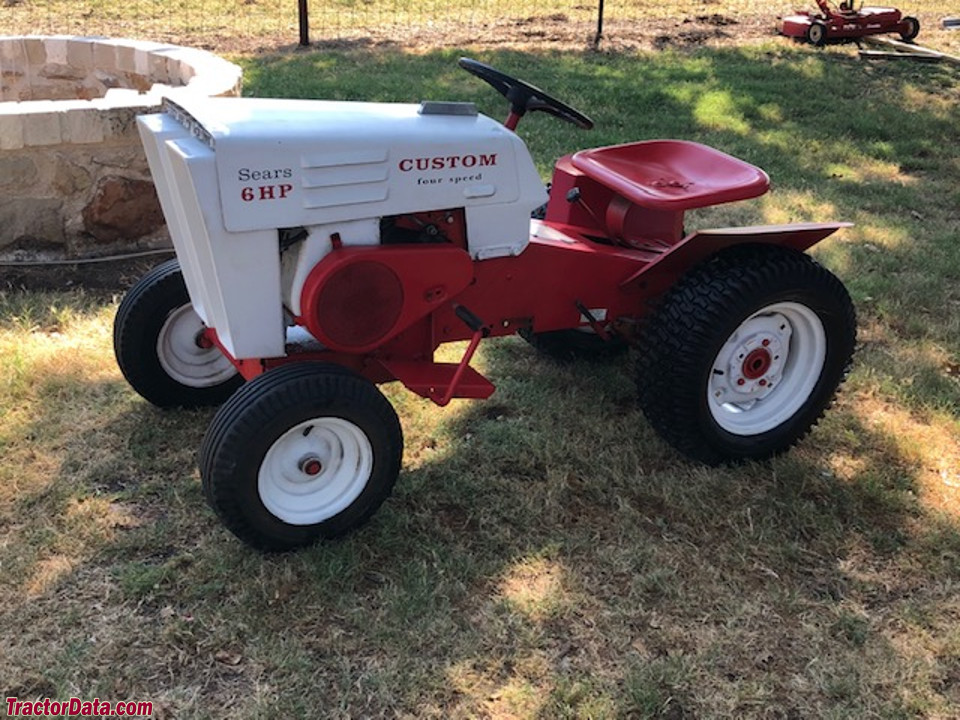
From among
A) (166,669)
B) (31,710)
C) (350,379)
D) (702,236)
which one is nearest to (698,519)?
(702,236)

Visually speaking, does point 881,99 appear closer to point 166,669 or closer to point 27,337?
point 27,337

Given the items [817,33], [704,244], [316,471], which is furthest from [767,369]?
[817,33]

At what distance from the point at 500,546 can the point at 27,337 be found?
2.35 metres

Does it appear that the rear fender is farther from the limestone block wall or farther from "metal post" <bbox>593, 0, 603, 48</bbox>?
"metal post" <bbox>593, 0, 603, 48</bbox>

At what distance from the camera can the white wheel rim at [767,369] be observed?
3.08 m

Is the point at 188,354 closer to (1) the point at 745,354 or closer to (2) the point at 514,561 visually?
(2) the point at 514,561

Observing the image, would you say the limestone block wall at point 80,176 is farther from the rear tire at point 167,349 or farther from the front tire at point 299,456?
the front tire at point 299,456

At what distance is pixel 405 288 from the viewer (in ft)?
8.85

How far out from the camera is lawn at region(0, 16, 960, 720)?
7.51 ft

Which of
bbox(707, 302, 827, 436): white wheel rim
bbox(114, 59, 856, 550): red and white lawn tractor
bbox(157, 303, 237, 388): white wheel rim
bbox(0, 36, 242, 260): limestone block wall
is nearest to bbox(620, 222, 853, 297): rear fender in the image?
bbox(114, 59, 856, 550): red and white lawn tractor

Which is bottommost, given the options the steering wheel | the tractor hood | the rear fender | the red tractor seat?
the rear fender

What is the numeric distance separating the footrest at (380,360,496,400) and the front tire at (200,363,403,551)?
200 mm

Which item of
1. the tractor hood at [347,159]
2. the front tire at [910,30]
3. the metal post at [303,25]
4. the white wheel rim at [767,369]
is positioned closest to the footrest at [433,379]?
the tractor hood at [347,159]

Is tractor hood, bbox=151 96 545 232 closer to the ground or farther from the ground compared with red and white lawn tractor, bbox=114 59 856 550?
farther from the ground
